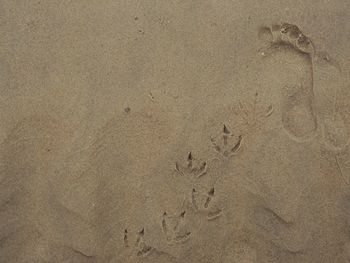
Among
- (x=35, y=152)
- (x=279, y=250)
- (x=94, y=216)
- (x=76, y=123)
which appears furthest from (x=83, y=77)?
(x=279, y=250)

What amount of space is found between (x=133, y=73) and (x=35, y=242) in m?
0.83

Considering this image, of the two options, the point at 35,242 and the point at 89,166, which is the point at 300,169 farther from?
the point at 35,242

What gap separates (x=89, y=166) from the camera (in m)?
2.62

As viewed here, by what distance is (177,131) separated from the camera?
2.64 m

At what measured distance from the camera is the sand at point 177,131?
261 centimetres

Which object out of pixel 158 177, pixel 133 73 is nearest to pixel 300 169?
pixel 158 177

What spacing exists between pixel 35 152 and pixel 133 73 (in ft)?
1.76

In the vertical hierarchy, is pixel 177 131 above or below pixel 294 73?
below

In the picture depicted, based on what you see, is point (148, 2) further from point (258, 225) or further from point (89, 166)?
point (258, 225)

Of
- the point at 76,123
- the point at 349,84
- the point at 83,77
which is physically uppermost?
the point at 349,84

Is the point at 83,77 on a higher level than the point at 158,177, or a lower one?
higher

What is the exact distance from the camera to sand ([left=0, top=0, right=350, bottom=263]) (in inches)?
103

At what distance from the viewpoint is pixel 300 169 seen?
266 cm

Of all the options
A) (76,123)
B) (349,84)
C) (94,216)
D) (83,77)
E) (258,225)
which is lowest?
(94,216)
